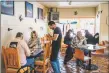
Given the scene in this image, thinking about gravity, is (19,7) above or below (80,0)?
below

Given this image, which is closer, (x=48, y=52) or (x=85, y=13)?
(x=48, y=52)

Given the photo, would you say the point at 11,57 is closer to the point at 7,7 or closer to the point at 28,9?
the point at 7,7

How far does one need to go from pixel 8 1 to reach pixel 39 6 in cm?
292

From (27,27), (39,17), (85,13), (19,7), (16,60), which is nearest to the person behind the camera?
(16,60)

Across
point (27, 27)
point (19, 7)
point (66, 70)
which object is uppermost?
point (19, 7)

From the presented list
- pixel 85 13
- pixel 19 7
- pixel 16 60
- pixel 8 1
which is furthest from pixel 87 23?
pixel 16 60

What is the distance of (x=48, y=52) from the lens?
4.12 m

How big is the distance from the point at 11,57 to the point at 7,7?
1331mm

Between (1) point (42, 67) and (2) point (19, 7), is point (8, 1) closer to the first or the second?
(2) point (19, 7)

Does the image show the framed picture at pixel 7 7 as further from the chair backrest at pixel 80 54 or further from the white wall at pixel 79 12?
the white wall at pixel 79 12

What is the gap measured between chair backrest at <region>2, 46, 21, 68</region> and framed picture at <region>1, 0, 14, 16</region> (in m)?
1.00

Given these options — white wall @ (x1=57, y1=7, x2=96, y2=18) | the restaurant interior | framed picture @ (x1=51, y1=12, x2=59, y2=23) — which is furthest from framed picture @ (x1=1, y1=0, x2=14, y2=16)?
white wall @ (x1=57, y1=7, x2=96, y2=18)

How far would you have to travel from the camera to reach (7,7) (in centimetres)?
388

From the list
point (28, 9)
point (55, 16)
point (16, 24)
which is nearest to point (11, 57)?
point (16, 24)
